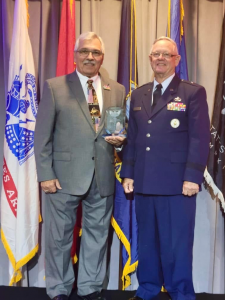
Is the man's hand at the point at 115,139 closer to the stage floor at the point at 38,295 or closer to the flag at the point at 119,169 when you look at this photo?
the flag at the point at 119,169

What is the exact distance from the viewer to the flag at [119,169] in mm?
2373

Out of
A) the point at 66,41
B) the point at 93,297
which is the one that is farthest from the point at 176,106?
the point at 93,297

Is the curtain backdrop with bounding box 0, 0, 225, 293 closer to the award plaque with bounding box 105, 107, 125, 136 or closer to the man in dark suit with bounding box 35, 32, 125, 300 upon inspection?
the man in dark suit with bounding box 35, 32, 125, 300

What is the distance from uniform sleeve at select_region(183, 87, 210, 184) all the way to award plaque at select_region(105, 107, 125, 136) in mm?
392

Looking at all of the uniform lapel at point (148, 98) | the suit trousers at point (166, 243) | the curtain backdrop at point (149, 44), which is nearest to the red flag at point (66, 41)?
the curtain backdrop at point (149, 44)

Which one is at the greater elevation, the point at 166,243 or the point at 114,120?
the point at 114,120

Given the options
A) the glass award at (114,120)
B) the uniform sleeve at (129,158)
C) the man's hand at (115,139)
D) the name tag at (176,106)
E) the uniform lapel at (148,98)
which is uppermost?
the uniform lapel at (148,98)

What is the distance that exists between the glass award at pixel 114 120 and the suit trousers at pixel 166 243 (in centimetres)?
44

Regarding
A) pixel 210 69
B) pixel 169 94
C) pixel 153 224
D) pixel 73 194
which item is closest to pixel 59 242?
pixel 73 194

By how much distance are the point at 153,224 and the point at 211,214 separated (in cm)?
75

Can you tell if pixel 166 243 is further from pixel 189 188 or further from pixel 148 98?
pixel 148 98

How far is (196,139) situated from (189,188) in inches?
11.1

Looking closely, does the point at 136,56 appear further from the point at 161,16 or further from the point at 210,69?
the point at 210,69

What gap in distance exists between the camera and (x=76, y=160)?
1.97m
